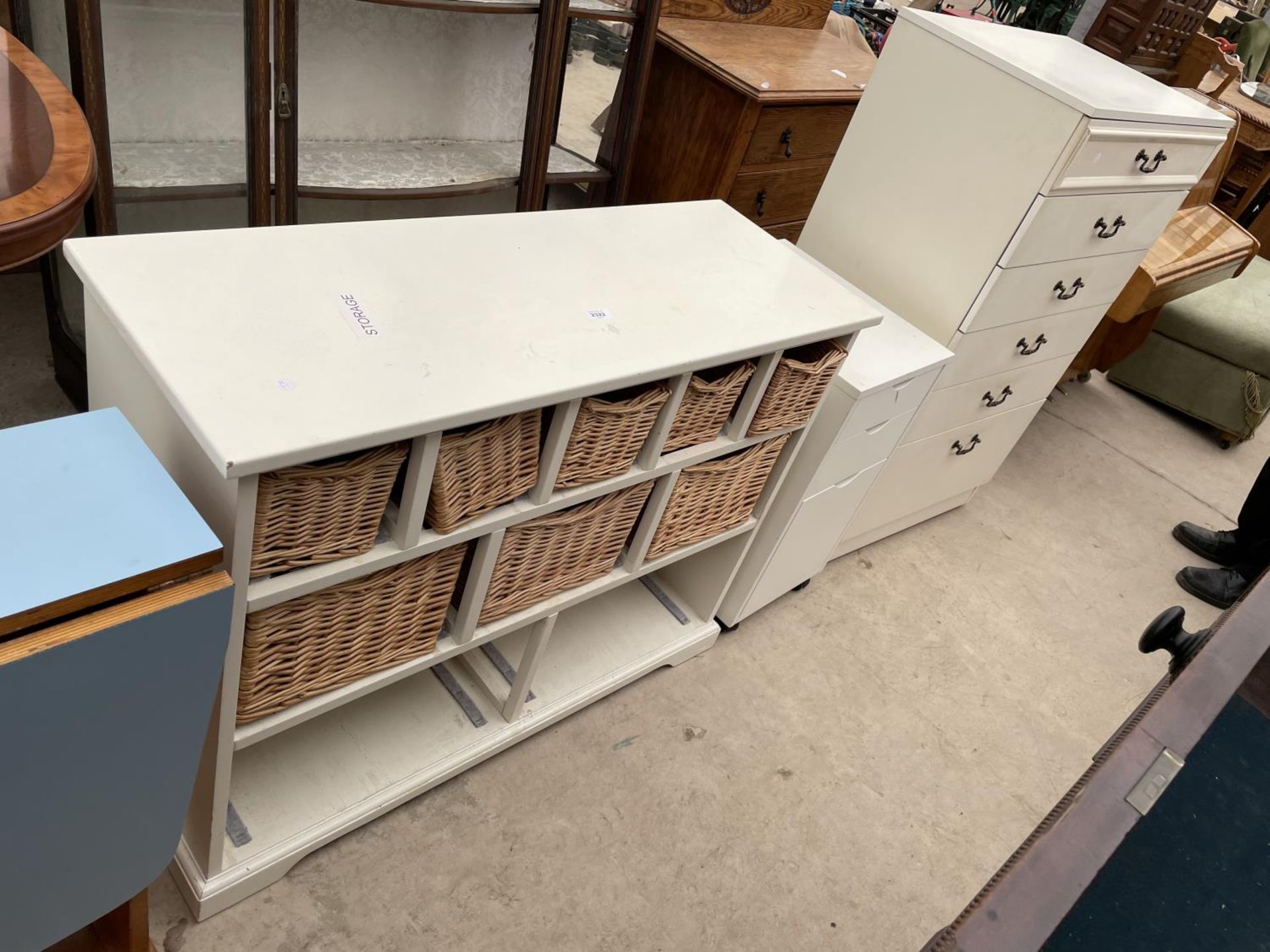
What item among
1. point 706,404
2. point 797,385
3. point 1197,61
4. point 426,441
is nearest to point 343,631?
point 426,441

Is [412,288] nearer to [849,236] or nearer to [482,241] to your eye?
[482,241]

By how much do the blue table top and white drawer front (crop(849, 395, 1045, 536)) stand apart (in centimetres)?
176

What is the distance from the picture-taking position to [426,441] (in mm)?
1120

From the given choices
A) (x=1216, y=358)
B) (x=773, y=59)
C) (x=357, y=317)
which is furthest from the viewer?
(x=1216, y=358)

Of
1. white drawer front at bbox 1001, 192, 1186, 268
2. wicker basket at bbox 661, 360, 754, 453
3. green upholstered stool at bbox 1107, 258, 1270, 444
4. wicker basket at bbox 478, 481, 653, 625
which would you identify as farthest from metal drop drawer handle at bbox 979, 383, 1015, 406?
green upholstered stool at bbox 1107, 258, 1270, 444

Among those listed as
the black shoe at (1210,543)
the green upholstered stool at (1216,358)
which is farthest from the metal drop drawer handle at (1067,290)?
the green upholstered stool at (1216,358)

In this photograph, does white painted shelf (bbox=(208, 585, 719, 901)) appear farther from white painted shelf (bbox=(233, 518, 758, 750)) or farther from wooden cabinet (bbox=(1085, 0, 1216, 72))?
wooden cabinet (bbox=(1085, 0, 1216, 72))

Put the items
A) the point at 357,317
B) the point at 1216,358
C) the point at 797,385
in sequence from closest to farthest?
the point at 357,317 < the point at 797,385 < the point at 1216,358

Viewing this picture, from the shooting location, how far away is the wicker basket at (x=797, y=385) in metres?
1.63

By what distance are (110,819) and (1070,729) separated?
2228 millimetres

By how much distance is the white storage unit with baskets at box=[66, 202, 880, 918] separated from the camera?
1051mm

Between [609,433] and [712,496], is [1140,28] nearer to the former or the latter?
[712,496]

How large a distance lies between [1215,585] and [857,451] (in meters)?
1.72

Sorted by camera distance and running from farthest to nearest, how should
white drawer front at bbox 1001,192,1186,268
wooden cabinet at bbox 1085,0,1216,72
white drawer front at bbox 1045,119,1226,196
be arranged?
1. wooden cabinet at bbox 1085,0,1216,72
2. white drawer front at bbox 1001,192,1186,268
3. white drawer front at bbox 1045,119,1226,196
